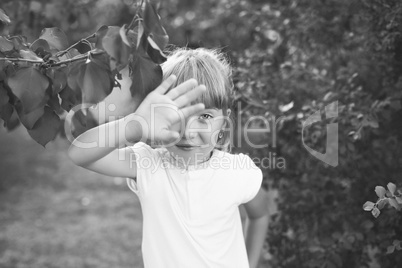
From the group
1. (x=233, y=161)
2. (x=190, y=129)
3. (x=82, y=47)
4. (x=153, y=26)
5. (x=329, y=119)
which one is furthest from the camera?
(x=329, y=119)

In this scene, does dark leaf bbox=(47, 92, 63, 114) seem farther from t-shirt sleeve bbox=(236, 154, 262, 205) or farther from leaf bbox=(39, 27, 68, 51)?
t-shirt sleeve bbox=(236, 154, 262, 205)

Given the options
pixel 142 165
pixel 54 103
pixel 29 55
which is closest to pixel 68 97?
pixel 54 103

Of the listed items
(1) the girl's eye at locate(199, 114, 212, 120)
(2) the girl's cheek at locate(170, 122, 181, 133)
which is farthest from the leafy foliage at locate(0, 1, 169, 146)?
(1) the girl's eye at locate(199, 114, 212, 120)

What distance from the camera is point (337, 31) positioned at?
271 centimetres

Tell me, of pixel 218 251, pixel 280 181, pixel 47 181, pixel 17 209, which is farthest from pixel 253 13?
pixel 47 181

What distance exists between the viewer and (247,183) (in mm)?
1918

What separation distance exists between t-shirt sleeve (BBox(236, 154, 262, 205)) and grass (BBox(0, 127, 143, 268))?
2.48 metres

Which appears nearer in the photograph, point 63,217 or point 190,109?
point 190,109

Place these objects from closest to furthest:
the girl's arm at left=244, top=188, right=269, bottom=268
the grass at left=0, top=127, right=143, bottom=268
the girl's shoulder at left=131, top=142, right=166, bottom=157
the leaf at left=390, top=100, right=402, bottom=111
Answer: the girl's shoulder at left=131, top=142, right=166, bottom=157, the girl's arm at left=244, top=188, right=269, bottom=268, the leaf at left=390, top=100, right=402, bottom=111, the grass at left=0, top=127, right=143, bottom=268

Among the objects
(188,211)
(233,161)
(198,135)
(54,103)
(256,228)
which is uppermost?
(54,103)

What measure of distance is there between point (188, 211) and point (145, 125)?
521 millimetres

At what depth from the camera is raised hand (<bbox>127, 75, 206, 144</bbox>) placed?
135cm

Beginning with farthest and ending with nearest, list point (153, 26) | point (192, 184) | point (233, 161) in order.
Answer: point (233, 161), point (192, 184), point (153, 26)

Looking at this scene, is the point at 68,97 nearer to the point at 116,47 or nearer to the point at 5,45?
the point at 5,45
